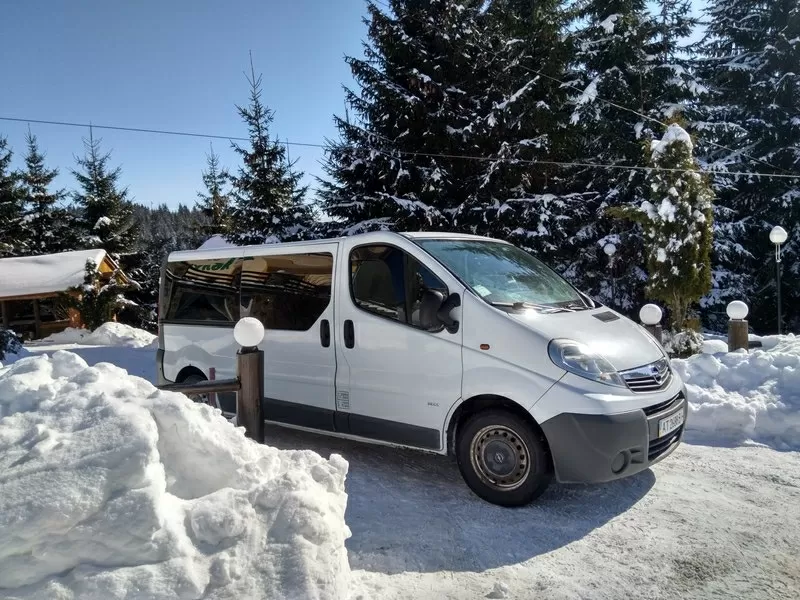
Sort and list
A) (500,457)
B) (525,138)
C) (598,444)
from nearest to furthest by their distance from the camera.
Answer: (598,444)
(500,457)
(525,138)

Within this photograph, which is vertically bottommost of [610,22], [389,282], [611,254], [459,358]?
[459,358]

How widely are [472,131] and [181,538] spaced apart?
14547mm

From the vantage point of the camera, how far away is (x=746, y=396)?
619 centimetres

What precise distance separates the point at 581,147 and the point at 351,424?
1736cm

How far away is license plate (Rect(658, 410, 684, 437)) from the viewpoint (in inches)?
155

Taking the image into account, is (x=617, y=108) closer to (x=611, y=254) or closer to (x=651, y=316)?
(x=611, y=254)

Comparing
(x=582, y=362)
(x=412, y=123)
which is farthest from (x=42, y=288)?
(x=582, y=362)

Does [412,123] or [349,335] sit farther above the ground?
[412,123]

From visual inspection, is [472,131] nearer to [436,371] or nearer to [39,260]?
[436,371]

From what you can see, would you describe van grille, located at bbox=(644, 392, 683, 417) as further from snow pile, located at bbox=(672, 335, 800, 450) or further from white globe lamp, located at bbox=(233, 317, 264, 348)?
white globe lamp, located at bbox=(233, 317, 264, 348)

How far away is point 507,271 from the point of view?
480 cm

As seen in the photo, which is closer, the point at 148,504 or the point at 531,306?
the point at 148,504

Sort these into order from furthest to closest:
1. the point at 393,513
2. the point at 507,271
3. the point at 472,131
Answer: the point at 472,131 < the point at 507,271 < the point at 393,513

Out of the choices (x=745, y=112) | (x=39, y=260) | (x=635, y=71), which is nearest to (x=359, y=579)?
(x=635, y=71)
